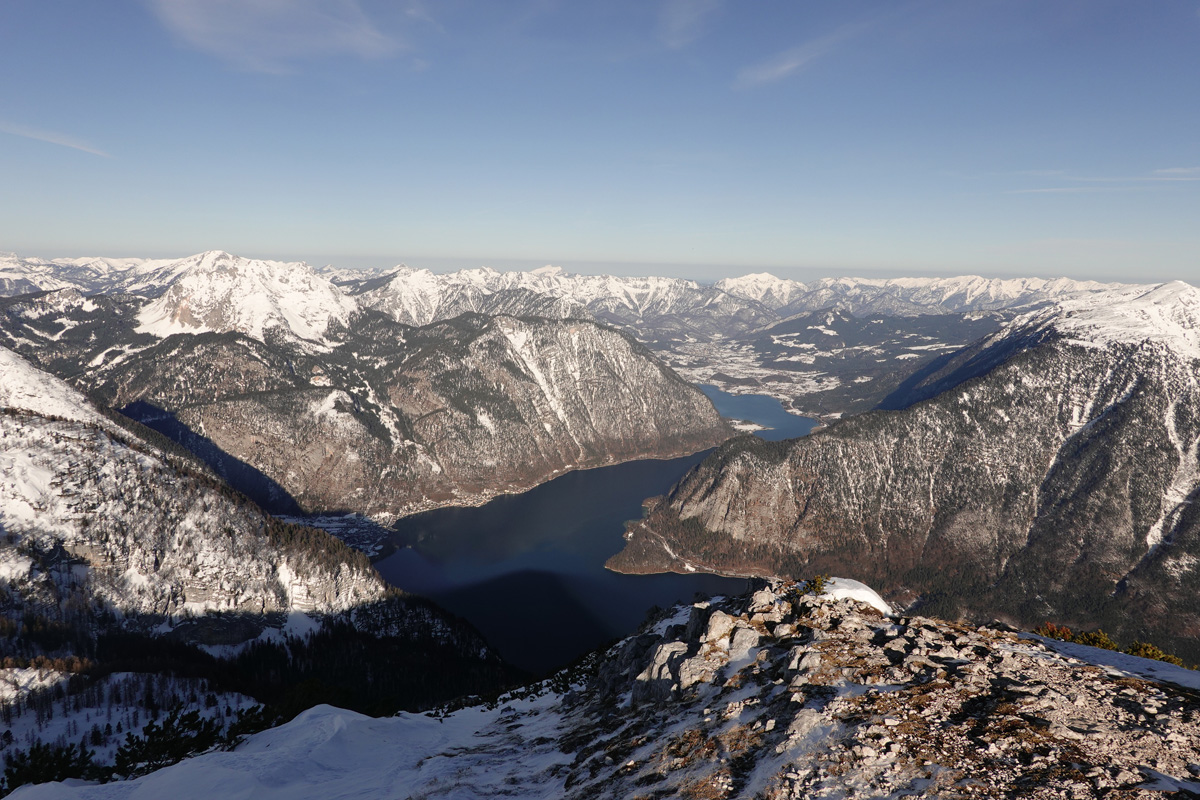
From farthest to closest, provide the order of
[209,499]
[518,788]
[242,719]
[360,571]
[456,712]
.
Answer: [360,571]
[209,499]
[242,719]
[456,712]
[518,788]

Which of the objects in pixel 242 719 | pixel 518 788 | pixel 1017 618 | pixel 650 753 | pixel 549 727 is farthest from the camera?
pixel 1017 618

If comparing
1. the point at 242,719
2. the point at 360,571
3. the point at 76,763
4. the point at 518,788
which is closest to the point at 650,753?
the point at 518,788

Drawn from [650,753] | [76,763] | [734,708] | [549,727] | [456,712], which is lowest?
[76,763]

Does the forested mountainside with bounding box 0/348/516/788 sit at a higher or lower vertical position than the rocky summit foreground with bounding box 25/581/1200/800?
lower

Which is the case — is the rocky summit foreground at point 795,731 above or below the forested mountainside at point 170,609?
above

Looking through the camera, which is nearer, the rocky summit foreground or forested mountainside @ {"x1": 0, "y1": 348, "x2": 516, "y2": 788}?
the rocky summit foreground

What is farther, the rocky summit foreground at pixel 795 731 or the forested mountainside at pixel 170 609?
the forested mountainside at pixel 170 609

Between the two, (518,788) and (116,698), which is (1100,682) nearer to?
(518,788)

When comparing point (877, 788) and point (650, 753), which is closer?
point (877, 788)
